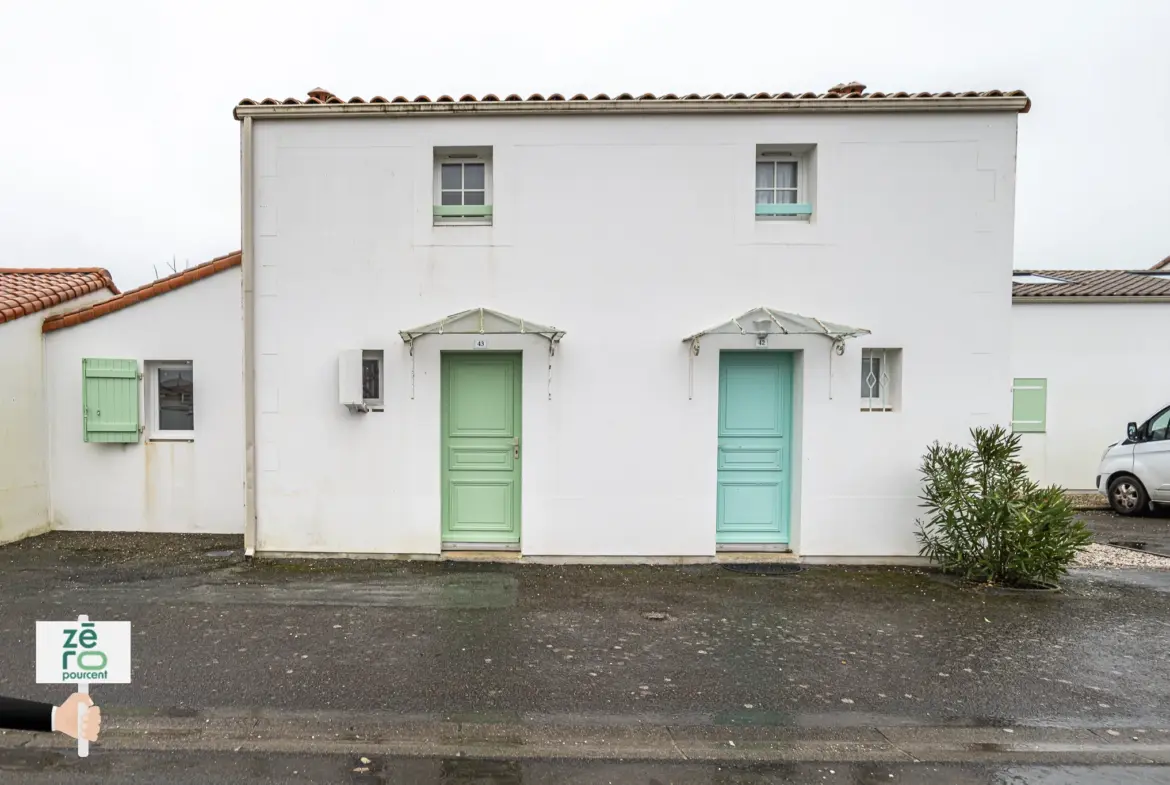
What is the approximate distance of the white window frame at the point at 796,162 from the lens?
6.92m

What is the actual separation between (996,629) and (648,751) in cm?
341

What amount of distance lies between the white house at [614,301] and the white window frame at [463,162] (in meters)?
0.17

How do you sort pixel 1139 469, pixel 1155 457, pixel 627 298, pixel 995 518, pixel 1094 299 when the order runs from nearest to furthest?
pixel 995 518
pixel 627 298
pixel 1155 457
pixel 1139 469
pixel 1094 299

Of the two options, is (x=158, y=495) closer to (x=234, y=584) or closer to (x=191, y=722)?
(x=234, y=584)

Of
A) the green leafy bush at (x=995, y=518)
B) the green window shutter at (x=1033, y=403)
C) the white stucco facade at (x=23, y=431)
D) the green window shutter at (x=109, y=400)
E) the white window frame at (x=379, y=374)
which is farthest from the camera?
the green window shutter at (x=1033, y=403)

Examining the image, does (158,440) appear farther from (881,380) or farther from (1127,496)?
(1127,496)

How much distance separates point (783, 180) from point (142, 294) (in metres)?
7.85

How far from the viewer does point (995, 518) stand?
605 centimetres

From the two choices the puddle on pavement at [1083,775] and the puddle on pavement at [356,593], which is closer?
the puddle on pavement at [1083,775]

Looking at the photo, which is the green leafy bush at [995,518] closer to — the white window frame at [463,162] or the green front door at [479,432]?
the green front door at [479,432]

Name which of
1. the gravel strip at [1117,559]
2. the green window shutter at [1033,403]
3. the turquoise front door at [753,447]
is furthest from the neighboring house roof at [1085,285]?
the turquoise front door at [753,447]

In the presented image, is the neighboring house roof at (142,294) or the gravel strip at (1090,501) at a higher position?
the neighboring house roof at (142,294)

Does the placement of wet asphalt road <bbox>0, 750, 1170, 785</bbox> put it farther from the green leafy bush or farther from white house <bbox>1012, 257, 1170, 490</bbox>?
white house <bbox>1012, 257, 1170, 490</bbox>

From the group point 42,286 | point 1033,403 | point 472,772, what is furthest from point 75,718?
point 1033,403
